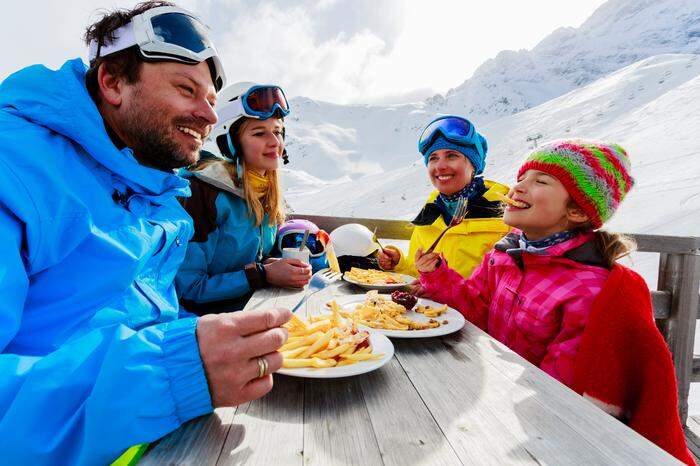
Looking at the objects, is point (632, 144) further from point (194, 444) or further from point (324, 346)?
point (194, 444)

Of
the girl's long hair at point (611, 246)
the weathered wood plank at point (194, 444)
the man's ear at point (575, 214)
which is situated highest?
the man's ear at point (575, 214)

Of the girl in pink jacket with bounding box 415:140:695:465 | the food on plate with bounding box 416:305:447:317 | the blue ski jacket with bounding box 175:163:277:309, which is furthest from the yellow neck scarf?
the food on plate with bounding box 416:305:447:317

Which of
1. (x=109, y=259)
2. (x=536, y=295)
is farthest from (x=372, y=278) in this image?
(x=109, y=259)

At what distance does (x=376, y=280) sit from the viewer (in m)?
2.46

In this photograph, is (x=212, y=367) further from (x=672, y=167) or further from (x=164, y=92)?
(x=672, y=167)

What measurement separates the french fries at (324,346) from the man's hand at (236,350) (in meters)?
0.23

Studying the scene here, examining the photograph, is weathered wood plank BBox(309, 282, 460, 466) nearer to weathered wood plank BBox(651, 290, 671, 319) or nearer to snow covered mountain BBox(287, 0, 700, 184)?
weathered wood plank BBox(651, 290, 671, 319)

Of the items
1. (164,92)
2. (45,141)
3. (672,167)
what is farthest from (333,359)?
(672,167)

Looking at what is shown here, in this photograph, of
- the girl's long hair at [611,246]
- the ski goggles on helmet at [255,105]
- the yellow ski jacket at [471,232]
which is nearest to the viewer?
the girl's long hair at [611,246]

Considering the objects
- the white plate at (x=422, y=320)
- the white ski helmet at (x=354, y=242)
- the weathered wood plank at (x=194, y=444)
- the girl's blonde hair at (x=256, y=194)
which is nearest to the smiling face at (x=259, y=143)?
the girl's blonde hair at (x=256, y=194)

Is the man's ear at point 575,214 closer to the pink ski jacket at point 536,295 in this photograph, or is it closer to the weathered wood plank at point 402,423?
the pink ski jacket at point 536,295

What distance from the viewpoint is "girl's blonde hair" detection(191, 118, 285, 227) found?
2.75m

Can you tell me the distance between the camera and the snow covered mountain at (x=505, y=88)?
95625 mm

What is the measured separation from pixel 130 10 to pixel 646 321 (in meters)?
2.62
